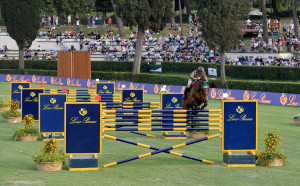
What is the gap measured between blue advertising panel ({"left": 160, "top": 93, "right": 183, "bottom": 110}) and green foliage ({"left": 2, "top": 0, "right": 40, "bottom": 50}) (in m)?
49.3

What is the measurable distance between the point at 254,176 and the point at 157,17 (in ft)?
144

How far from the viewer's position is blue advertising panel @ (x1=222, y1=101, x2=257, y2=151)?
623 inches

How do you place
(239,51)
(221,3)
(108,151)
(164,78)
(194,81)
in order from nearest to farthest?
(108,151) < (194,81) < (221,3) < (164,78) < (239,51)

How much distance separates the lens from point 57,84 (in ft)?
191

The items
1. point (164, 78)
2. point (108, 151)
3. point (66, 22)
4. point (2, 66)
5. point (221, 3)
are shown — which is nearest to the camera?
point (108, 151)

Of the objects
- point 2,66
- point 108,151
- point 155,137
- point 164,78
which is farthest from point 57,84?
point 108,151

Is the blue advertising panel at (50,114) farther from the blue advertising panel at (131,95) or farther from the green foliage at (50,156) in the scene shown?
the green foliage at (50,156)

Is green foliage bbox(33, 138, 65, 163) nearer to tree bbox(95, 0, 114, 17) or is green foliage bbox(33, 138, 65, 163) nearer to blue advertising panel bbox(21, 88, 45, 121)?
blue advertising panel bbox(21, 88, 45, 121)

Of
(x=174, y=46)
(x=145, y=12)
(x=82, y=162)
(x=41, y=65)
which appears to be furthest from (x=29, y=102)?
(x=41, y=65)

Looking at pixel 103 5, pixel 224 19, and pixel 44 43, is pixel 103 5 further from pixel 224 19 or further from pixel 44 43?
pixel 224 19

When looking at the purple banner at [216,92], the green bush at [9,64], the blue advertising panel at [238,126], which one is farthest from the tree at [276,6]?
the blue advertising panel at [238,126]

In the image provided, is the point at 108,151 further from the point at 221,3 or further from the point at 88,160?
the point at 221,3

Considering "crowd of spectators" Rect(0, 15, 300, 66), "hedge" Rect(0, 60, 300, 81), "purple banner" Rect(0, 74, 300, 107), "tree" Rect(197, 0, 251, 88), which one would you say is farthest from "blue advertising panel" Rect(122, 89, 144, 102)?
"hedge" Rect(0, 60, 300, 81)

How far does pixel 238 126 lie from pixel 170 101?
831 centimetres
